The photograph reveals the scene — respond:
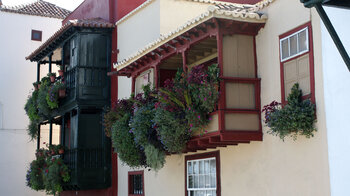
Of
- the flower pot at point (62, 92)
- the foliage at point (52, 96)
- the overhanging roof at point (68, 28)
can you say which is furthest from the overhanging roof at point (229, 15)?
the foliage at point (52, 96)

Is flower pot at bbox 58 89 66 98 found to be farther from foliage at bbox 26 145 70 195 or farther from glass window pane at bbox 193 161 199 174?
glass window pane at bbox 193 161 199 174

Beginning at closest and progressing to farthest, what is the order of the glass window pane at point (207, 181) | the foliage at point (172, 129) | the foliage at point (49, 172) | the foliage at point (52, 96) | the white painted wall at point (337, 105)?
the white painted wall at point (337, 105), the foliage at point (172, 129), the glass window pane at point (207, 181), the foliage at point (49, 172), the foliage at point (52, 96)

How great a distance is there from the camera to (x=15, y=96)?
84.9ft

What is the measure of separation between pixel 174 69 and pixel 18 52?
12822mm

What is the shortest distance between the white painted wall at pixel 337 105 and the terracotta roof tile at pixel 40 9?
1944 centimetres

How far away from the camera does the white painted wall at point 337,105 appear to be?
377 inches

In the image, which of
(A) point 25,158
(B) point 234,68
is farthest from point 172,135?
(A) point 25,158

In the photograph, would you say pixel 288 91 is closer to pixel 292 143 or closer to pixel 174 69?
pixel 292 143

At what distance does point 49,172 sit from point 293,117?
428 inches

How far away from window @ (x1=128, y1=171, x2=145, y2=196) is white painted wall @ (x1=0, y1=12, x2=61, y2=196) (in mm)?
9029

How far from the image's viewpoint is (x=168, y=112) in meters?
12.5

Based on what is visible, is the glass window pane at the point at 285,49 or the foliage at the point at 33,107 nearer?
the glass window pane at the point at 285,49

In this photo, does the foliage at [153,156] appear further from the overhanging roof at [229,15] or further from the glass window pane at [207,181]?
the overhanging roof at [229,15]

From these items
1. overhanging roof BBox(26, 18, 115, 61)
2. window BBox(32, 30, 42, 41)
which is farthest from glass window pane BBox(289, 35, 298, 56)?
window BBox(32, 30, 42, 41)
